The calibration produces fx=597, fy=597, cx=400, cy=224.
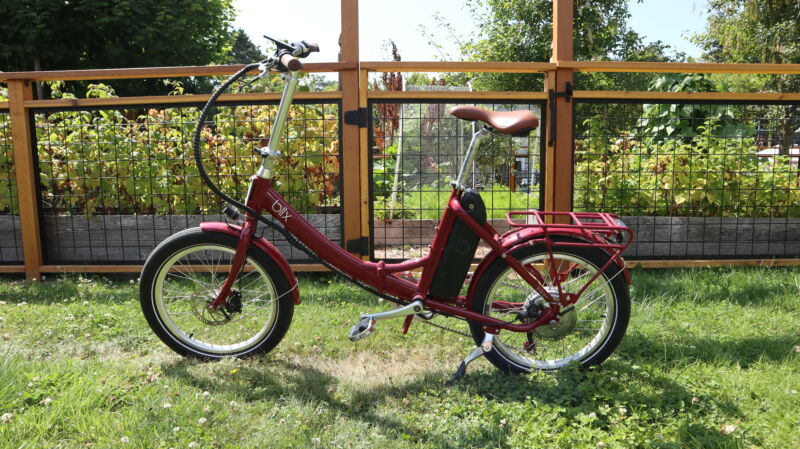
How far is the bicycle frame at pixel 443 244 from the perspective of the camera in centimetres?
258

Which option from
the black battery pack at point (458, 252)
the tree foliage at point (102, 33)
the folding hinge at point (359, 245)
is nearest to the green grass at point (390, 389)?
the black battery pack at point (458, 252)

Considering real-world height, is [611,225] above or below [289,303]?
above

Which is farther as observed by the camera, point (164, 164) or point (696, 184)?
point (164, 164)

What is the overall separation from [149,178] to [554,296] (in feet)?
10.9

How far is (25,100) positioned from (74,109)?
1.36 ft

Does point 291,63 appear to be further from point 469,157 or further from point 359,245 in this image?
point 359,245

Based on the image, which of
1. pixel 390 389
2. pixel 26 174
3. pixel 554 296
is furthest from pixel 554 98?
pixel 26 174

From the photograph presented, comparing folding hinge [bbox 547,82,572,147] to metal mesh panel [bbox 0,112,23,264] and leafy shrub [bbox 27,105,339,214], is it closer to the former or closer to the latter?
leafy shrub [bbox 27,105,339,214]

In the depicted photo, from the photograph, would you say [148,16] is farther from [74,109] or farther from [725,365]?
[725,365]

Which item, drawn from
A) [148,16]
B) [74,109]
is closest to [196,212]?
[74,109]

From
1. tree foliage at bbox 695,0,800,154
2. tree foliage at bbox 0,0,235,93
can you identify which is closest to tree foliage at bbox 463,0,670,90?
tree foliage at bbox 695,0,800,154

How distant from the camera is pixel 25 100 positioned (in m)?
4.24

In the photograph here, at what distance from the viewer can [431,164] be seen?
4.24 m

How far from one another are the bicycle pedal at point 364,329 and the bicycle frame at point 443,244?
0.56 ft
